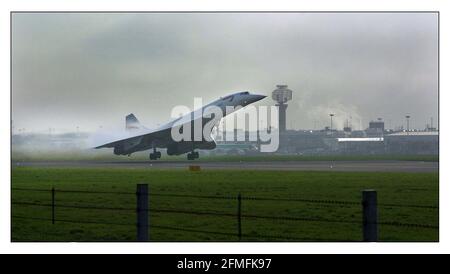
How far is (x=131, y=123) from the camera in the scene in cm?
7438

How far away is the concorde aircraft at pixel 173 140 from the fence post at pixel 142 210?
47162 mm

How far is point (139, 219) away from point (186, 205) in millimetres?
10055

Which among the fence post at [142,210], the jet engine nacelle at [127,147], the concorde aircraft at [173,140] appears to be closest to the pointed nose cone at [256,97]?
the concorde aircraft at [173,140]

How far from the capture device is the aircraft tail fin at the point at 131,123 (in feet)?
232

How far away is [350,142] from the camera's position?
320ft

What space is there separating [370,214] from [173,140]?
177 ft

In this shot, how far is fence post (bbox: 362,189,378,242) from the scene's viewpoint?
10.6 m

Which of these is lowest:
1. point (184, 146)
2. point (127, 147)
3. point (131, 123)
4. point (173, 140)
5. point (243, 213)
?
point (243, 213)

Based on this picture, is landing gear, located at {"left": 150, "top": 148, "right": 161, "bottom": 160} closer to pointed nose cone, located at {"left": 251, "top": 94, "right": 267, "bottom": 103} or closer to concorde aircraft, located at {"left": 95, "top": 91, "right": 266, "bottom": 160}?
concorde aircraft, located at {"left": 95, "top": 91, "right": 266, "bottom": 160}

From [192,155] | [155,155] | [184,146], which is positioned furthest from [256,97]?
[155,155]

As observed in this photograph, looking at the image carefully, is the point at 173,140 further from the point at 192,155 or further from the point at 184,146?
the point at 192,155

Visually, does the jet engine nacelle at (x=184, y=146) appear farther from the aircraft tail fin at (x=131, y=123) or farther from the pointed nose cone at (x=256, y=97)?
the aircraft tail fin at (x=131, y=123)

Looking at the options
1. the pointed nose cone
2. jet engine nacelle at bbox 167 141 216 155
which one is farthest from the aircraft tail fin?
the pointed nose cone

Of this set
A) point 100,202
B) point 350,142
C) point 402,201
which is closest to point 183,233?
point 100,202
